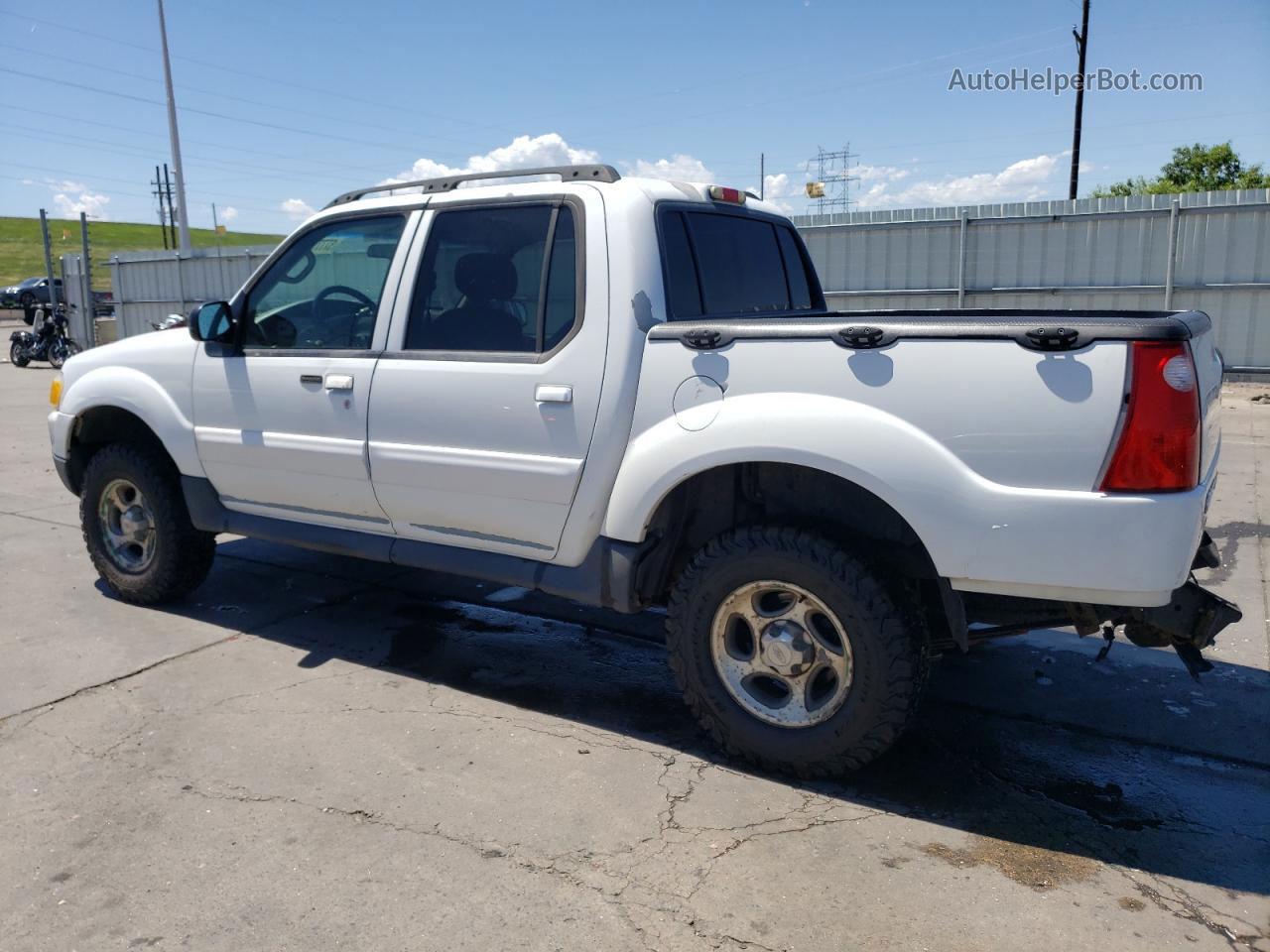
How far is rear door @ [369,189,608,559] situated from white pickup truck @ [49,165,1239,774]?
10 millimetres

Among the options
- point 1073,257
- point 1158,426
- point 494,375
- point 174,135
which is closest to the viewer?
point 1158,426

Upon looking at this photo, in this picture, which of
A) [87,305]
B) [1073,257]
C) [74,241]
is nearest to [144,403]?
[1073,257]

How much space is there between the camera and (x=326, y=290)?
4.64 metres

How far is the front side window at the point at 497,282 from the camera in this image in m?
3.92

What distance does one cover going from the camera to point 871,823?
3.29 metres

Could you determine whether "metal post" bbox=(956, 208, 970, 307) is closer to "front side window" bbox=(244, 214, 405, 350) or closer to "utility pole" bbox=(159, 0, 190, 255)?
"front side window" bbox=(244, 214, 405, 350)

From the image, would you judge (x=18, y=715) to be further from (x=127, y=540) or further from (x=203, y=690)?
(x=127, y=540)

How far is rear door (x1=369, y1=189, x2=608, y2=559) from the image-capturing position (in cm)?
380

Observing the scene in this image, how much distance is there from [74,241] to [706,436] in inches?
3811

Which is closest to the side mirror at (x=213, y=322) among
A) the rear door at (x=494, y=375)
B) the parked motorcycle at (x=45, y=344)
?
the rear door at (x=494, y=375)

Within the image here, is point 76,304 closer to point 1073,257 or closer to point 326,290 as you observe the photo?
point 1073,257

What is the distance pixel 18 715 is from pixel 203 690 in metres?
0.68

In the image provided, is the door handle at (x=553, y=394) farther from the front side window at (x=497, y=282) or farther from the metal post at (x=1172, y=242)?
the metal post at (x=1172, y=242)

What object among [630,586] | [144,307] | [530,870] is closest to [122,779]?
[530,870]
